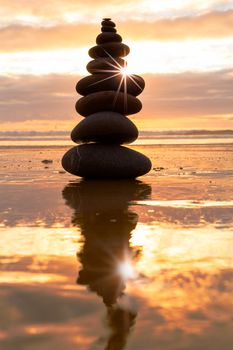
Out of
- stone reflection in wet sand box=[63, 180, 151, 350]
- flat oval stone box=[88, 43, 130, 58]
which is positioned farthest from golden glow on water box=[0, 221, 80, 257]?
flat oval stone box=[88, 43, 130, 58]

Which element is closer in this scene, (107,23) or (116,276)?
(116,276)

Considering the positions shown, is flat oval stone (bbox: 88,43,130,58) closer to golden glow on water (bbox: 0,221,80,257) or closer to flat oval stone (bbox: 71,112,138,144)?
flat oval stone (bbox: 71,112,138,144)

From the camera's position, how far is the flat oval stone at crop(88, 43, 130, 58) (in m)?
16.0

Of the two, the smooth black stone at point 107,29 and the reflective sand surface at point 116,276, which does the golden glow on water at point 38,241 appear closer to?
the reflective sand surface at point 116,276

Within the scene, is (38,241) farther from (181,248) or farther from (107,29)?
(107,29)

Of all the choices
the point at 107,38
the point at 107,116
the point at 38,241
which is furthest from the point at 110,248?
the point at 107,38

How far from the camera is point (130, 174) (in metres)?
14.8

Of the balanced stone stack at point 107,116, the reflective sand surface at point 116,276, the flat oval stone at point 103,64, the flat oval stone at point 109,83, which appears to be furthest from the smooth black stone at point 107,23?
the reflective sand surface at point 116,276

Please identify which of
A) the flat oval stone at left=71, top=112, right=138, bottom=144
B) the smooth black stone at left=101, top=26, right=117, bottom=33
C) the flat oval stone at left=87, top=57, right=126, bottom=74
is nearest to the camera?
the flat oval stone at left=71, top=112, right=138, bottom=144

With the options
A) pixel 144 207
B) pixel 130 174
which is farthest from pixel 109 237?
pixel 130 174

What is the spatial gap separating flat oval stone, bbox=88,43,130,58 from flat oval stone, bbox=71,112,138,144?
2.44 meters

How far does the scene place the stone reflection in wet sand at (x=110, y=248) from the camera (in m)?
3.75

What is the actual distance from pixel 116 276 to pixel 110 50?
1258cm

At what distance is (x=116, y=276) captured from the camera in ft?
15.6
